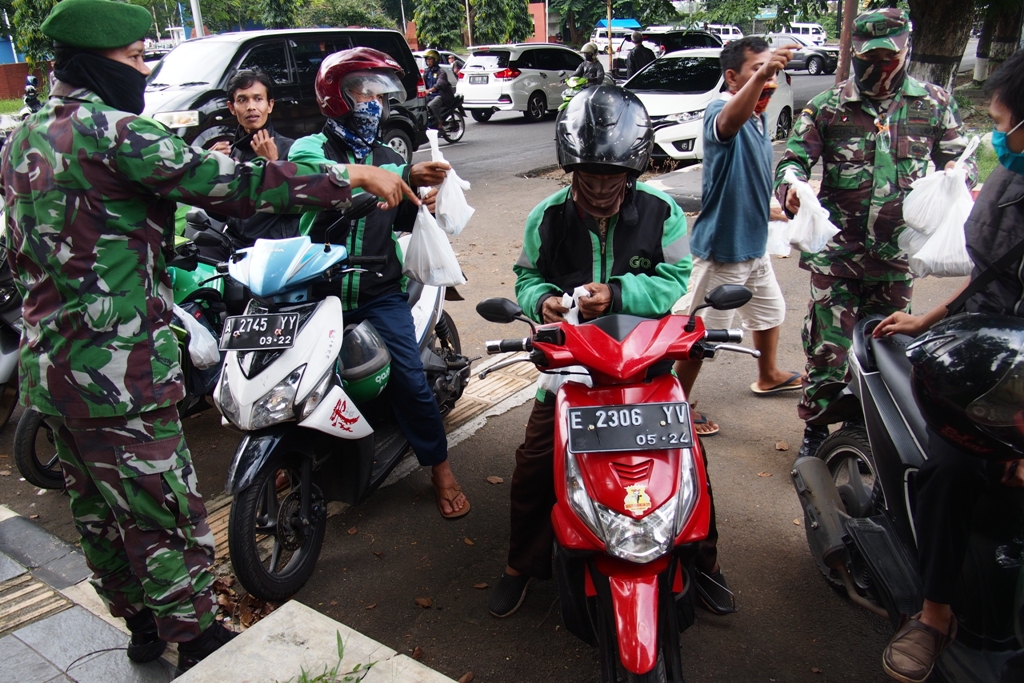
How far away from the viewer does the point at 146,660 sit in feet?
9.52

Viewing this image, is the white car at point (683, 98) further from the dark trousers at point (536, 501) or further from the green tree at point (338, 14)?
the green tree at point (338, 14)

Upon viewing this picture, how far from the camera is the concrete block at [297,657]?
232 cm

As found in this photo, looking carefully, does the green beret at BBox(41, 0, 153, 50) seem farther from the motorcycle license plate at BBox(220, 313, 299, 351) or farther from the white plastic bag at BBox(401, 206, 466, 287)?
the white plastic bag at BBox(401, 206, 466, 287)

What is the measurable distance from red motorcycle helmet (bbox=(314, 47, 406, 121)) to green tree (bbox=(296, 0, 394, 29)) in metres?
41.5

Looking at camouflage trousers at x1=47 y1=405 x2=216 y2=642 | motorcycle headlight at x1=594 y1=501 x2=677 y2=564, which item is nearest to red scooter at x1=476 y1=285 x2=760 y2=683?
motorcycle headlight at x1=594 y1=501 x2=677 y2=564

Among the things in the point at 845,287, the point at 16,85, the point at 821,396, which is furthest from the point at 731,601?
the point at 16,85

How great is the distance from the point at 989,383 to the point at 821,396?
154cm

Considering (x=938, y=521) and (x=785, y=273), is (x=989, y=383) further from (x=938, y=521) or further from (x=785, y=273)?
(x=785, y=273)

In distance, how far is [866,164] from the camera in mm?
3656

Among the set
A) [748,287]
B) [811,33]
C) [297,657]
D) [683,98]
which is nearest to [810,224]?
[748,287]

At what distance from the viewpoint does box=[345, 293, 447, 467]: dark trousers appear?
3.66 metres

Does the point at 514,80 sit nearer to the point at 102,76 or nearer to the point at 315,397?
the point at 315,397

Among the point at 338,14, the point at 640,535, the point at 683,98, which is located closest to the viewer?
the point at 640,535

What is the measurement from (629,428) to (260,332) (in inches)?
65.6
